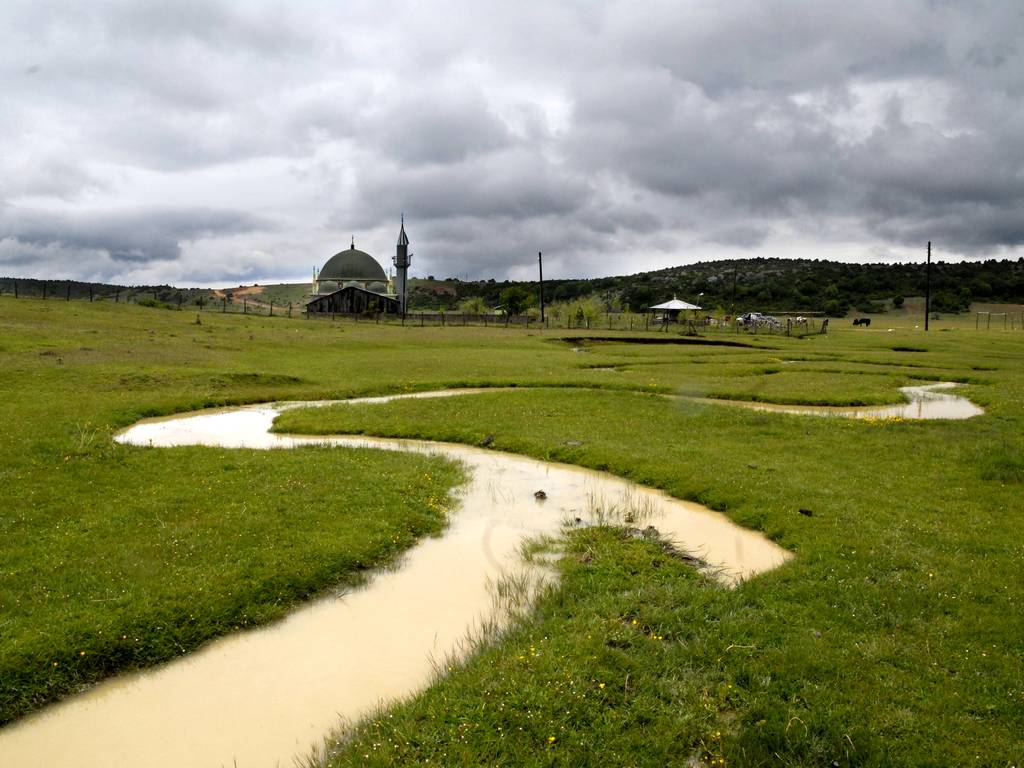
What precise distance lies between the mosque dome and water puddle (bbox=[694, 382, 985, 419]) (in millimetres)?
105347

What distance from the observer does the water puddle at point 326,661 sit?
6711 millimetres

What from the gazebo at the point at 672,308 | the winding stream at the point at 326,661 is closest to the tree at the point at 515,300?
the gazebo at the point at 672,308

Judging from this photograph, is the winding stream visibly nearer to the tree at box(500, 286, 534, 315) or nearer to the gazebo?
the gazebo

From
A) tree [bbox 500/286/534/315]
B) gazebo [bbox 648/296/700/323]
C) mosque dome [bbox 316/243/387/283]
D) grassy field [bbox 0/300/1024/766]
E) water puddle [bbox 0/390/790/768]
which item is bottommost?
water puddle [bbox 0/390/790/768]

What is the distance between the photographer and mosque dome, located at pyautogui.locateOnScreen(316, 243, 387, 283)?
410 ft

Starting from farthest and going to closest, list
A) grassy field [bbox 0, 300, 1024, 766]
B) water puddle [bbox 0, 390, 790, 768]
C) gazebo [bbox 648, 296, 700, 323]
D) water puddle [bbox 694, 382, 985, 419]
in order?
gazebo [bbox 648, 296, 700, 323]
water puddle [bbox 694, 382, 985, 419]
water puddle [bbox 0, 390, 790, 768]
grassy field [bbox 0, 300, 1024, 766]

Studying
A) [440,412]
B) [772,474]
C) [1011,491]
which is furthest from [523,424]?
[1011,491]

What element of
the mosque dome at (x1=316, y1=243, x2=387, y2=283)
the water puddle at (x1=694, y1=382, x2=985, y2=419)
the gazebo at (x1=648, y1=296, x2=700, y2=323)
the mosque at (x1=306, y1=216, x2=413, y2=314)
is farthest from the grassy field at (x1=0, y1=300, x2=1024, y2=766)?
the mosque dome at (x1=316, y1=243, x2=387, y2=283)

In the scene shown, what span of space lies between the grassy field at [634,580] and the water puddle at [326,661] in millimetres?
468

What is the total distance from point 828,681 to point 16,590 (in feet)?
33.2

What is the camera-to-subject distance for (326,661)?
8109 millimetres

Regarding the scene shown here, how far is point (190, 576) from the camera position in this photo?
9734 mm

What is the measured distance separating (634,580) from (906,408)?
2098 centimetres

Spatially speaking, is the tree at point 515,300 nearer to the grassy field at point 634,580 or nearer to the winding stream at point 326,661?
the grassy field at point 634,580
